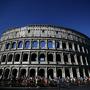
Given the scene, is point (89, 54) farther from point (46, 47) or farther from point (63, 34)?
point (46, 47)

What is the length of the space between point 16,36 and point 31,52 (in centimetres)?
563

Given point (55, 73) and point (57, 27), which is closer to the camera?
point (55, 73)

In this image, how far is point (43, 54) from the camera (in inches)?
1099

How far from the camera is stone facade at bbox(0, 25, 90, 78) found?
86.7 feet

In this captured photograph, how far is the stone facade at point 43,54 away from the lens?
2644 centimetres

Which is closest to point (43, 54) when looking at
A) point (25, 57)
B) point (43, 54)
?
point (43, 54)

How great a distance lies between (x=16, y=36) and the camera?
30203 millimetres

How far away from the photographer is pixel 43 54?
27.9 meters

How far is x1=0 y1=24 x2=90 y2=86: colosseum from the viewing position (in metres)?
26.4

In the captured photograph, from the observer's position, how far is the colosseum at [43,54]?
86.7 ft

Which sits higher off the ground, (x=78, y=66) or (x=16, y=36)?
(x=16, y=36)

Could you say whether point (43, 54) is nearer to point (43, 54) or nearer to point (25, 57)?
point (43, 54)

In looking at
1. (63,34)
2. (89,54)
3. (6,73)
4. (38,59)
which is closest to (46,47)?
(38,59)

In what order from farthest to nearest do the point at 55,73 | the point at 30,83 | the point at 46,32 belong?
1. the point at 46,32
2. the point at 55,73
3. the point at 30,83
